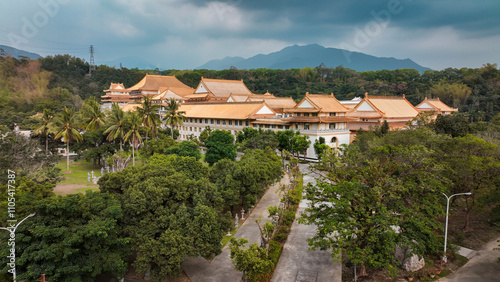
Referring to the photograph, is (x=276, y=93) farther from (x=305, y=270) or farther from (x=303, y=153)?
(x=305, y=270)

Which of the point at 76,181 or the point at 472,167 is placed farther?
the point at 76,181

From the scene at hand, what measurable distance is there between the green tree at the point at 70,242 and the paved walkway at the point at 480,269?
48.2 feet

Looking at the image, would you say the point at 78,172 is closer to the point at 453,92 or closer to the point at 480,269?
the point at 480,269

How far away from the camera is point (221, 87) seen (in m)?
61.2

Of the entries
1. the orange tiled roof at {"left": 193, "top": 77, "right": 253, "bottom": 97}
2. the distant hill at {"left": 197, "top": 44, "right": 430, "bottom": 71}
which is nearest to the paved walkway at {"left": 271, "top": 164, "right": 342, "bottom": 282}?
the orange tiled roof at {"left": 193, "top": 77, "right": 253, "bottom": 97}

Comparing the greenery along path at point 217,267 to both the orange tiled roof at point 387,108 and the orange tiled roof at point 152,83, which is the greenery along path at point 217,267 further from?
the orange tiled roof at point 152,83

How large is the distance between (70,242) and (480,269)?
1835 centimetres

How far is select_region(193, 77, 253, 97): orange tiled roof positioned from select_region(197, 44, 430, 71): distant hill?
37778 millimetres

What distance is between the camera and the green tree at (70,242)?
11820 mm

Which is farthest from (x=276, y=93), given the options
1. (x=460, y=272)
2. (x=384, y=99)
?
(x=460, y=272)

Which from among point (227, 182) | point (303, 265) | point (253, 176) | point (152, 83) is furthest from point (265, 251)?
point (152, 83)

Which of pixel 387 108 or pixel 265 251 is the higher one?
pixel 387 108

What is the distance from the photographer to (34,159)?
2452cm

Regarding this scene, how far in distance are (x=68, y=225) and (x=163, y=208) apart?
3.82 m
